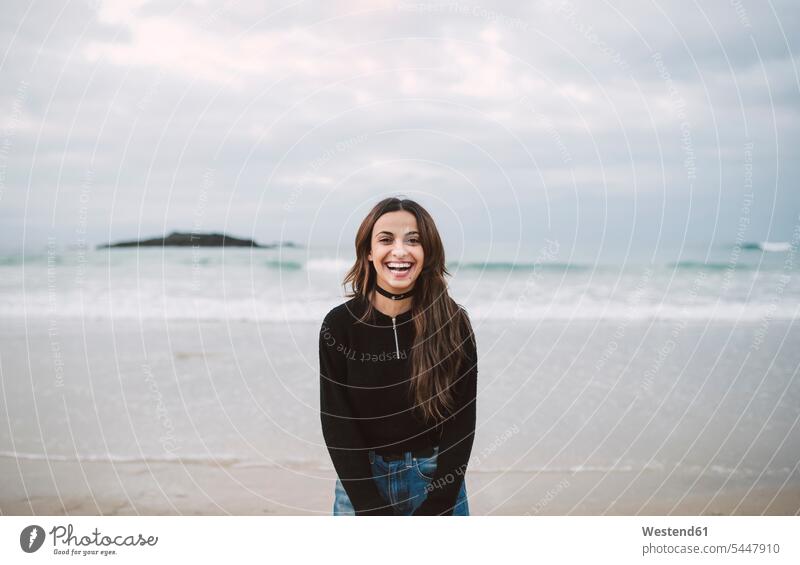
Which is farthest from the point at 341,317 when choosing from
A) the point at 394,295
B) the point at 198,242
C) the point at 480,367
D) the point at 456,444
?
the point at 198,242


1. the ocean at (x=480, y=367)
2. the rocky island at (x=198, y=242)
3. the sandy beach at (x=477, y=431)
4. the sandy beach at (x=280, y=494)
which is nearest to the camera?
the sandy beach at (x=280, y=494)

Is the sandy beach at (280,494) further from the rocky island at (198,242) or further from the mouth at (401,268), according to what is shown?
the rocky island at (198,242)

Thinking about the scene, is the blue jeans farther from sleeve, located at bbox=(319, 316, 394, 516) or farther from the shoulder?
the shoulder

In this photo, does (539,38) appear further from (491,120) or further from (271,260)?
(271,260)

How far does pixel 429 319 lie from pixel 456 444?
1.26ft

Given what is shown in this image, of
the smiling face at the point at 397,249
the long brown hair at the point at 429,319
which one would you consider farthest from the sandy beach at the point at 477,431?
the smiling face at the point at 397,249

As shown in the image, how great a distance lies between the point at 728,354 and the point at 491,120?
3895 millimetres

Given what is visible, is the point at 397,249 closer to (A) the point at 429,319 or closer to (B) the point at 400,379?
(A) the point at 429,319

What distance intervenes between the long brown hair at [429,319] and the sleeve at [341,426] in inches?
6.1

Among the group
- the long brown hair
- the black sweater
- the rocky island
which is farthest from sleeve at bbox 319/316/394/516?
the rocky island

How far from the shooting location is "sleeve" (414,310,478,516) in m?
2.28

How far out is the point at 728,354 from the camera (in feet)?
21.3

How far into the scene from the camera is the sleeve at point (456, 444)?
2.28m
